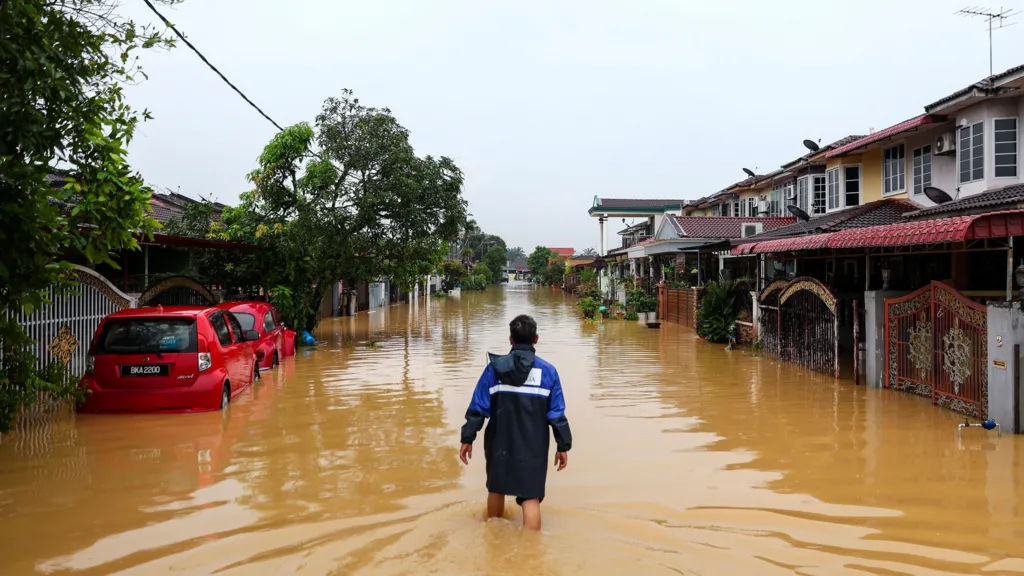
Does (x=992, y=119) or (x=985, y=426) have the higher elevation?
(x=992, y=119)

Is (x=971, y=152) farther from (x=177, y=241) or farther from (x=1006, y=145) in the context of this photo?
(x=177, y=241)

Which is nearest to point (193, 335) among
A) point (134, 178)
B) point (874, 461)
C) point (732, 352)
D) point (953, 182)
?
point (134, 178)

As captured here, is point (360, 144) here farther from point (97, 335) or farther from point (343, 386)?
point (97, 335)

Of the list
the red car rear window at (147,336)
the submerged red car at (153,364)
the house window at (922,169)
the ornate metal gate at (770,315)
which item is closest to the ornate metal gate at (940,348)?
the ornate metal gate at (770,315)

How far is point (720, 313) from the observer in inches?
766

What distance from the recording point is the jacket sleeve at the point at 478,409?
5.03 metres

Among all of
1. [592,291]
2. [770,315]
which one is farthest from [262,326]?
[592,291]

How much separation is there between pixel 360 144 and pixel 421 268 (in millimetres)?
4078

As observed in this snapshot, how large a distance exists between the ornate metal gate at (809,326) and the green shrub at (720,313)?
3.36 metres

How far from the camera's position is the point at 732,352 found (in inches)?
688

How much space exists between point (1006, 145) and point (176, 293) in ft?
55.7

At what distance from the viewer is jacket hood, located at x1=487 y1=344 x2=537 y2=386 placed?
5.05 metres

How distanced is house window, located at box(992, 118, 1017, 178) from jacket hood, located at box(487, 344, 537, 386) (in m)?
14.1

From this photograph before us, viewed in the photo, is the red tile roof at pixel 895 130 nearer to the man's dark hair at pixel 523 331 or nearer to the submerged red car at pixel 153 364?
the man's dark hair at pixel 523 331
